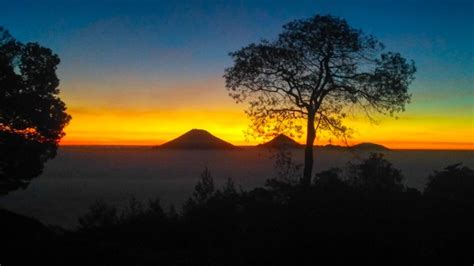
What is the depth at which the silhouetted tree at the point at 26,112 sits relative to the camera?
31.6 metres

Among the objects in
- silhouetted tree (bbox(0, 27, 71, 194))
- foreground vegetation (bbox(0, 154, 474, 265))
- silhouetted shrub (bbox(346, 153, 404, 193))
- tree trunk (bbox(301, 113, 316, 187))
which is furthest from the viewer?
silhouetted tree (bbox(0, 27, 71, 194))

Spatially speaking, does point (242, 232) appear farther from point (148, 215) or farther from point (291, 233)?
point (148, 215)

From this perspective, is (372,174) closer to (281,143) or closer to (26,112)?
(281,143)

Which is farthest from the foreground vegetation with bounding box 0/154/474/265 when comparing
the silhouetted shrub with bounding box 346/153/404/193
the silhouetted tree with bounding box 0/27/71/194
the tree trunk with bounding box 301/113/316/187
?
the silhouetted tree with bounding box 0/27/71/194

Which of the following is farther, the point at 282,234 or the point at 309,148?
the point at 309,148

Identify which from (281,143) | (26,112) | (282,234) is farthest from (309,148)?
(26,112)

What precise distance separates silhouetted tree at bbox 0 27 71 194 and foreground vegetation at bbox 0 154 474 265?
15012mm

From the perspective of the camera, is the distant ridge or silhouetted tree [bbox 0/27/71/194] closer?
the distant ridge

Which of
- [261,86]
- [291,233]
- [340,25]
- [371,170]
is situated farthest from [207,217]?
[371,170]

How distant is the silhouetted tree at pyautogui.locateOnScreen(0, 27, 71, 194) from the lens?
104ft

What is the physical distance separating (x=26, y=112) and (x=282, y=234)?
24.4 metres

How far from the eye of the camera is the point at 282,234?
1374 cm

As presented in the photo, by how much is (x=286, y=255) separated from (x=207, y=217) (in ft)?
18.7

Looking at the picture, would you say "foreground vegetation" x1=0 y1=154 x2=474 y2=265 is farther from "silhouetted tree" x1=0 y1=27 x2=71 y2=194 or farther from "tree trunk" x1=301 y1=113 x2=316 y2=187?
"silhouetted tree" x1=0 y1=27 x2=71 y2=194
